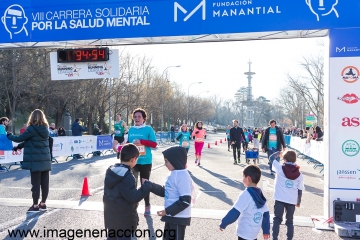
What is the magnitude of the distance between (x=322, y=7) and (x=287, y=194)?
140 inches

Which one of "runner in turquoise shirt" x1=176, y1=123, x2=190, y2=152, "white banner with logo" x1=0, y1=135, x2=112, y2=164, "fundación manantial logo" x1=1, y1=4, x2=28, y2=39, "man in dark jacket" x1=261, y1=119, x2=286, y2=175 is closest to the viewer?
"fundación manantial logo" x1=1, y1=4, x2=28, y2=39

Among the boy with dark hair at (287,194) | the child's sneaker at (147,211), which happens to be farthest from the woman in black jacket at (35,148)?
the boy with dark hair at (287,194)

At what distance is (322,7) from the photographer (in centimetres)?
730

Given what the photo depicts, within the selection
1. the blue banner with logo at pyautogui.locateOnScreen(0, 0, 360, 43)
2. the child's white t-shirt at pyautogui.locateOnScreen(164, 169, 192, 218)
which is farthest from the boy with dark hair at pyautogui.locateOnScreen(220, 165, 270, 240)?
the blue banner with logo at pyautogui.locateOnScreen(0, 0, 360, 43)

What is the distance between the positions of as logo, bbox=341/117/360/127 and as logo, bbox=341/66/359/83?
645 millimetres

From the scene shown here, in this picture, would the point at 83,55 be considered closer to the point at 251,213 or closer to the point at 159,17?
the point at 159,17

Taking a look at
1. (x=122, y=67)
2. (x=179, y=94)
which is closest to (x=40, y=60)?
(x=122, y=67)

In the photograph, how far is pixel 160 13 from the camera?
8250 mm

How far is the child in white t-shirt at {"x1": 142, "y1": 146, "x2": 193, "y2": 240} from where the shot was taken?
4.35 metres

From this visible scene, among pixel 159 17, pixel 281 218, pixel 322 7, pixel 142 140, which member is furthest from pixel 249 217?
pixel 159 17

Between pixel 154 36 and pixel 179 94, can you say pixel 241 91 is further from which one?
pixel 154 36

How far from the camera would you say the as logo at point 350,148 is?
272 inches

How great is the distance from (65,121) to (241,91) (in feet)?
255

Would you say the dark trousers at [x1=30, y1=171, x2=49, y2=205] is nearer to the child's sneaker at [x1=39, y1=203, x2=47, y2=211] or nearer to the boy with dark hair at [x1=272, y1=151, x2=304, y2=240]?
the child's sneaker at [x1=39, y1=203, x2=47, y2=211]
